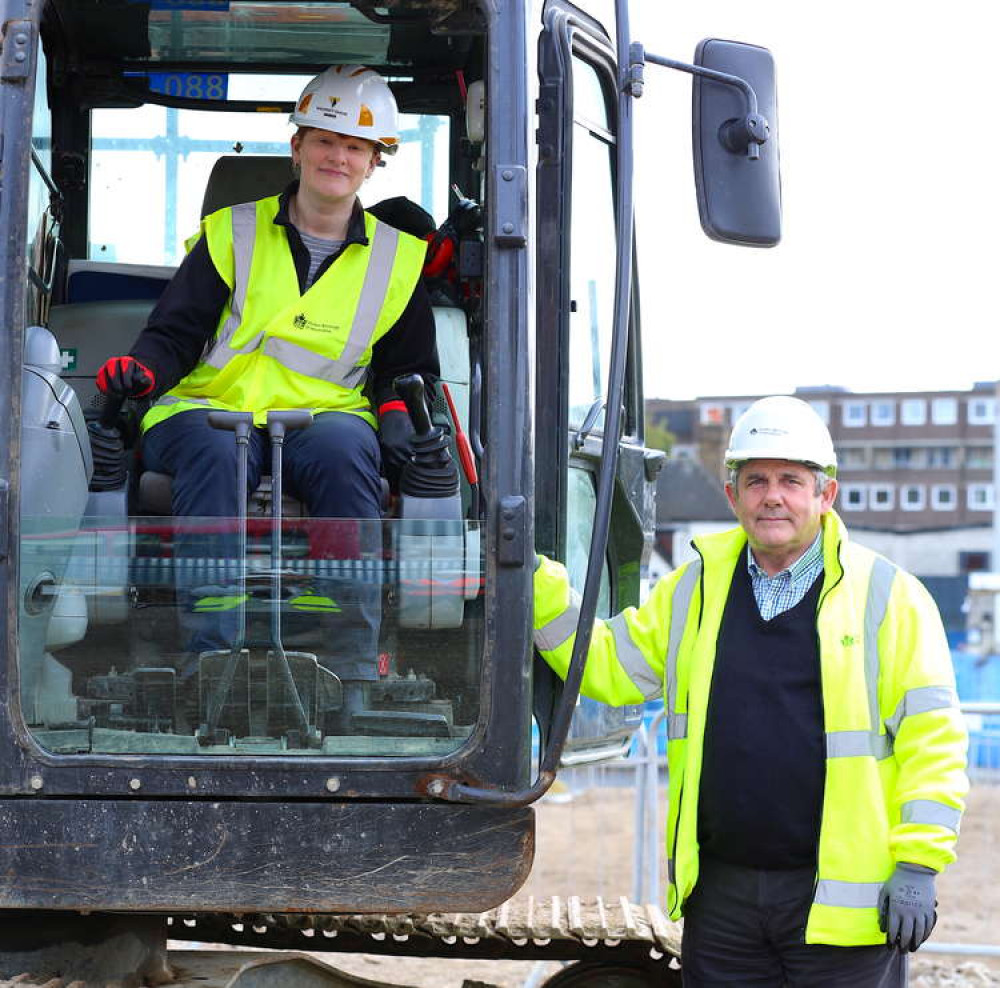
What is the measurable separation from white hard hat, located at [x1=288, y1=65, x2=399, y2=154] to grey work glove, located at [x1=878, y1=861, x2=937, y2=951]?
218 centimetres

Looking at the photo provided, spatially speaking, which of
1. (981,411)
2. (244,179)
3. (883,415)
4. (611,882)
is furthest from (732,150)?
(981,411)

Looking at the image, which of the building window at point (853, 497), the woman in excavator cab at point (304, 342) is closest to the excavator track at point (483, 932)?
the woman in excavator cab at point (304, 342)

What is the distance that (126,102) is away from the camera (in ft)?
17.3

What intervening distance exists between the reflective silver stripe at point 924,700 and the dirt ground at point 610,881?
13.3 ft

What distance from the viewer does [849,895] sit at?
375cm

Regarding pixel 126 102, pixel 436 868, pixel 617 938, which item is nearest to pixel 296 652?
pixel 436 868

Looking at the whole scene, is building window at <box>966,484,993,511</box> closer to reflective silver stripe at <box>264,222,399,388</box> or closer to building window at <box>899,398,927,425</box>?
building window at <box>899,398,927,425</box>

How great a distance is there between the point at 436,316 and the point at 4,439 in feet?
4.56

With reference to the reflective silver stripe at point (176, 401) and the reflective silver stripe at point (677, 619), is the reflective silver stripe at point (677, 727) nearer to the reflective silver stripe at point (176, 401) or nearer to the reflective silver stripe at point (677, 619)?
the reflective silver stripe at point (677, 619)

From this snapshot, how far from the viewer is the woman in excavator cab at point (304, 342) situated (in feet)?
12.9

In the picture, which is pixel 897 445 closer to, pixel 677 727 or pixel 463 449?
pixel 463 449

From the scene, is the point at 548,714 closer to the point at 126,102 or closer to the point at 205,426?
the point at 205,426

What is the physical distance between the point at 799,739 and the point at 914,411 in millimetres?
60426

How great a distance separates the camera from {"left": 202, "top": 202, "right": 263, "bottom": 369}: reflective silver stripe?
4230mm
